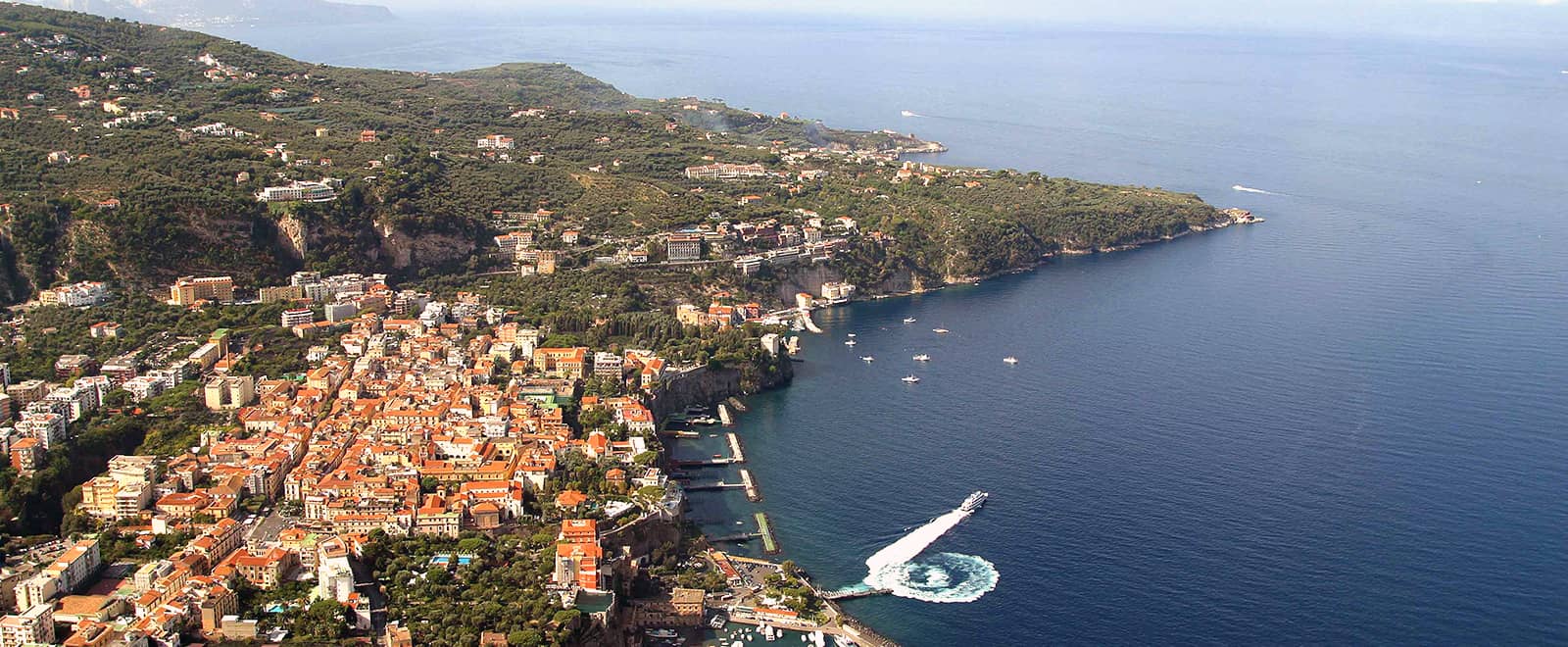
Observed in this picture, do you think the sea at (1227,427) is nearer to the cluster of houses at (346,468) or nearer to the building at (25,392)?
the cluster of houses at (346,468)

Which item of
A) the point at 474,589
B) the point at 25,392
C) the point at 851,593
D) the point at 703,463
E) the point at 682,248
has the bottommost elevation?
the point at 851,593

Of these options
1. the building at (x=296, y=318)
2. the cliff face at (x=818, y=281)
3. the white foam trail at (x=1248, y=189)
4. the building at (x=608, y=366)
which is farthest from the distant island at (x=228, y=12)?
the building at (x=608, y=366)

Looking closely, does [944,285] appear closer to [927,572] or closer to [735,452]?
[735,452]

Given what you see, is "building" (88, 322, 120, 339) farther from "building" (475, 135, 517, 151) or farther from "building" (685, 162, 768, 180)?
"building" (685, 162, 768, 180)

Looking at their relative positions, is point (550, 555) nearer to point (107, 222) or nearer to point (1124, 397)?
point (1124, 397)

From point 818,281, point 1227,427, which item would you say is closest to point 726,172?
point 818,281

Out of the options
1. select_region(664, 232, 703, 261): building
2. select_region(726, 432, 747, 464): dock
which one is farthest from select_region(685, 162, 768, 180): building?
select_region(726, 432, 747, 464): dock

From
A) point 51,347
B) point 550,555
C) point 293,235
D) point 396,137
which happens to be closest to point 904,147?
point 396,137
